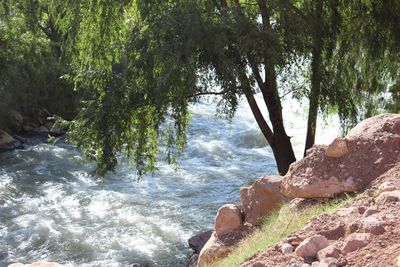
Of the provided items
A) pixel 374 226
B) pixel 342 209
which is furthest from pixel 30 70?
pixel 374 226

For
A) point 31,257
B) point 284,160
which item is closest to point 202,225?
point 284,160

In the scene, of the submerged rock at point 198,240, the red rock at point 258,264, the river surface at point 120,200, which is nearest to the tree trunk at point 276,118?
the river surface at point 120,200

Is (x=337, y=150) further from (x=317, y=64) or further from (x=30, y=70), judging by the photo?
(x=30, y=70)

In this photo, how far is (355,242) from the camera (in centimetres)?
287

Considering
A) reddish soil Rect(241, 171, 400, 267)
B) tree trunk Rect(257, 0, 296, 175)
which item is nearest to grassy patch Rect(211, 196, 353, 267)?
reddish soil Rect(241, 171, 400, 267)

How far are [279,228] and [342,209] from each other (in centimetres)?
75

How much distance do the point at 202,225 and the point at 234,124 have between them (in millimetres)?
8027

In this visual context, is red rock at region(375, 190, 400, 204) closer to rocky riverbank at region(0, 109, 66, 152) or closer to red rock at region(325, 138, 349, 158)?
red rock at region(325, 138, 349, 158)

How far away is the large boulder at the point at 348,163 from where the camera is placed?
168 inches

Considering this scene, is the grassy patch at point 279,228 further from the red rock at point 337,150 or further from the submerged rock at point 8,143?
the submerged rock at point 8,143

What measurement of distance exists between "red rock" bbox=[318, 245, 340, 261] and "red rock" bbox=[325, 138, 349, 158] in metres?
1.63

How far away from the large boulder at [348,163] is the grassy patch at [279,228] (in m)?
0.15

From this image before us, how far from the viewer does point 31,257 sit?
927 cm

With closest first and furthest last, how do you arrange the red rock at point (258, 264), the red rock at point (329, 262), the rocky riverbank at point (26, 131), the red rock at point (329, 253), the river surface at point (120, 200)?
the red rock at point (329, 262), the red rock at point (329, 253), the red rock at point (258, 264), the river surface at point (120, 200), the rocky riverbank at point (26, 131)
